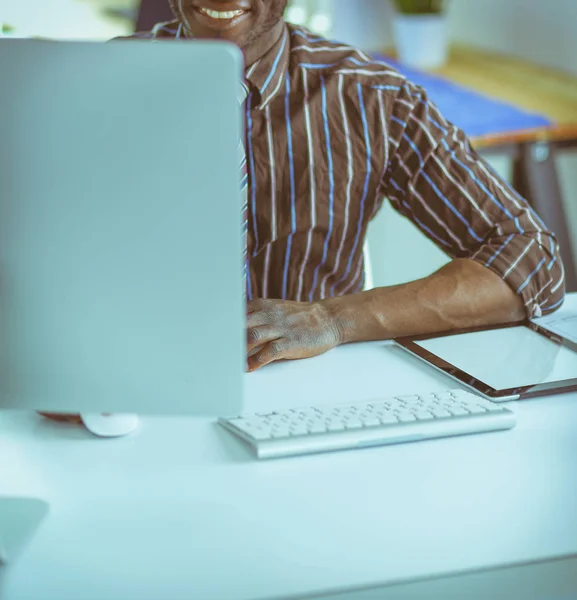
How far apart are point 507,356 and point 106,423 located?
51cm

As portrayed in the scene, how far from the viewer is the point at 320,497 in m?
0.88

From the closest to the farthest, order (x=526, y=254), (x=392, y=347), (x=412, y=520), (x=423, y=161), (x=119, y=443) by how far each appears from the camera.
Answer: (x=412, y=520) < (x=119, y=443) < (x=392, y=347) < (x=526, y=254) < (x=423, y=161)

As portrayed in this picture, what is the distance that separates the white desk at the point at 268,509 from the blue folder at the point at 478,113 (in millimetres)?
1439

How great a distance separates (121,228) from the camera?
78 centimetres

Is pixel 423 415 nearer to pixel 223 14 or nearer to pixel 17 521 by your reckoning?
pixel 17 521

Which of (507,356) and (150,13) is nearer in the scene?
(507,356)

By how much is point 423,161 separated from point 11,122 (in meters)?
0.88

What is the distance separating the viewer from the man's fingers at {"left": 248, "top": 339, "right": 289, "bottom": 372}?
1.15 metres

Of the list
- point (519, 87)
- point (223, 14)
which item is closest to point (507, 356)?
point (223, 14)

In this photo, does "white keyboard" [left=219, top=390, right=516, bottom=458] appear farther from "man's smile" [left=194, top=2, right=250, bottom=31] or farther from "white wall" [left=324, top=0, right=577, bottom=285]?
"white wall" [left=324, top=0, right=577, bottom=285]

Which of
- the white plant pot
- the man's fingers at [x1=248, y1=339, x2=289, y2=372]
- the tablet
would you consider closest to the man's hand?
the man's fingers at [x1=248, y1=339, x2=289, y2=372]

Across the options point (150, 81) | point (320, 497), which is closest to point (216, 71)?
point (150, 81)

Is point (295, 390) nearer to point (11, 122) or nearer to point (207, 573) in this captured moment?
point (207, 573)

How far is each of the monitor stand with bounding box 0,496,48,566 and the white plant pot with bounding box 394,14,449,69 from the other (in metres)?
2.45
